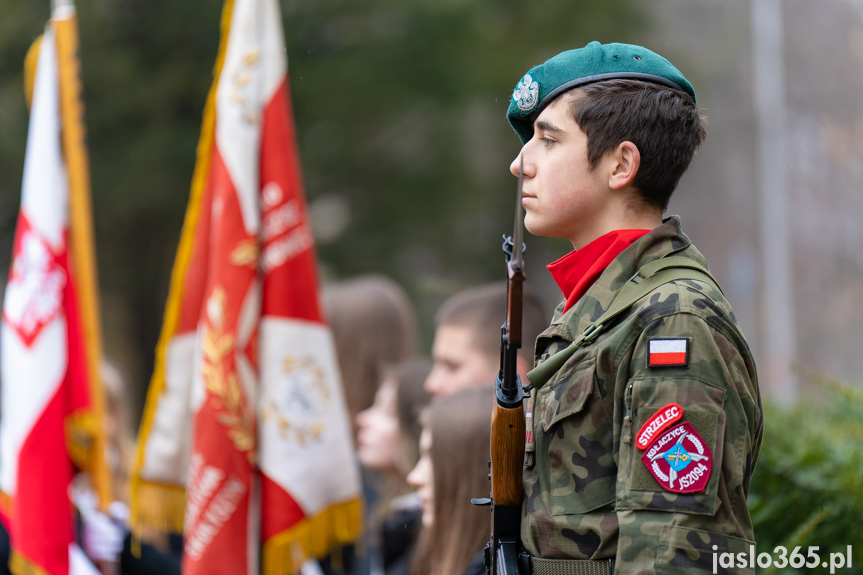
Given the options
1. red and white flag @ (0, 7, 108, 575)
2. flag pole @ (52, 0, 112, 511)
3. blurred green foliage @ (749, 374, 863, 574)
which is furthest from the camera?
flag pole @ (52, 0, 112, 511)

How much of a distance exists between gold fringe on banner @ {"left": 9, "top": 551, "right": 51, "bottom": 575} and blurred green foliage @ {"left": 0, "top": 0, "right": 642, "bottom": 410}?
6896 millimetres

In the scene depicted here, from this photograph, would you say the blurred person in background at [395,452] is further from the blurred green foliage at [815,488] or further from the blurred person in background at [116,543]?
the blurred green foliage at [815,488]

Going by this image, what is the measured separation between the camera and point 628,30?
38.0 ft

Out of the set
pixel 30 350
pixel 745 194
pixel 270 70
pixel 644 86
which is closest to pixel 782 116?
pixel 745 194

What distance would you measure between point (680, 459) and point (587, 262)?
0.44 metres

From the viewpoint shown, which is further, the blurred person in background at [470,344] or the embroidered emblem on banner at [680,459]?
the blurred person in background at [470,344]

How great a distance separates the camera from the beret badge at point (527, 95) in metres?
1.76

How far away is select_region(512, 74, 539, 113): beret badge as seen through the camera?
176cm

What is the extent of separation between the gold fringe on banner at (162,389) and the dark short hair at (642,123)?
7.79 feet

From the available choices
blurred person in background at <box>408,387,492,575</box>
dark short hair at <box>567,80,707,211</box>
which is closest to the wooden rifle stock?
dark short hair at <box>567,80,707,211</box>

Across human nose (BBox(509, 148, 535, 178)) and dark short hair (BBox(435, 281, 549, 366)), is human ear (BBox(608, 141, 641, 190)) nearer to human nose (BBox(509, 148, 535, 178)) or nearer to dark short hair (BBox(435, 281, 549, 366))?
human nose (BBox(509, 148, 535, 178))

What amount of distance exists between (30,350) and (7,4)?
7.43 metres

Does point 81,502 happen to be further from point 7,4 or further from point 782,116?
point 782,116

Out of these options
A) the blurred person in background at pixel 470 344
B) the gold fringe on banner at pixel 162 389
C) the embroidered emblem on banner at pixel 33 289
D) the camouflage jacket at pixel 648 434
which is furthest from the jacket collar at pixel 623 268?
the embroidered emblem on banner at pixel 33 289
